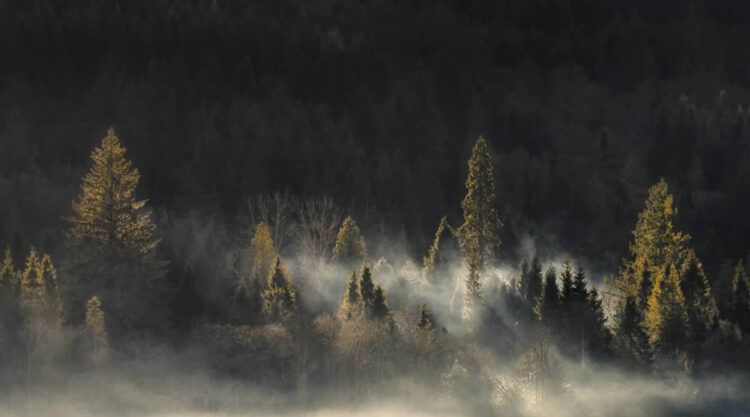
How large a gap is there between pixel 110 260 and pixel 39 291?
593cm

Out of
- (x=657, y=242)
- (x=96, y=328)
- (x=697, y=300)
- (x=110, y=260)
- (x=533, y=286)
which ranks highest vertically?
(x=657, y=242)

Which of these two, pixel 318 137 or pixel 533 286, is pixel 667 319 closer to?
pixel 533 286

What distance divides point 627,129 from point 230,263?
120 meters

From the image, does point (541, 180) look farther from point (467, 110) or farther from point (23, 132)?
point (23, 132)

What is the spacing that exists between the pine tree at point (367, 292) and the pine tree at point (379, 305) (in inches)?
8.6

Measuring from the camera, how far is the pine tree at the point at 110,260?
73.0 meters

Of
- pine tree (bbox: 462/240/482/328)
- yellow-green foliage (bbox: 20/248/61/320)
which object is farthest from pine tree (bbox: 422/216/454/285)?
yellow-green foliage (bbox: 20/248/61/320)

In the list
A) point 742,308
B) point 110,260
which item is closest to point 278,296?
point 110,260

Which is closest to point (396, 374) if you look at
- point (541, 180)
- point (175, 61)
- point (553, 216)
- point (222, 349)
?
point (222, 349)

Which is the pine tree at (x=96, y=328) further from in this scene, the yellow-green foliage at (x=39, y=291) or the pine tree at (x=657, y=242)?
the pine tree at (x=657, y=242)

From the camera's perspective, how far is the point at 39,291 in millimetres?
69625

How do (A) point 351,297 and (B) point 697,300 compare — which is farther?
(B) point 697,300

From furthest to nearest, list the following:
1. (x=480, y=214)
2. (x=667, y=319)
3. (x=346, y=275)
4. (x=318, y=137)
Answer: (x=318, y=137) → (x=480, y=214) → (x=346, y=275) → (x=667, y=319)

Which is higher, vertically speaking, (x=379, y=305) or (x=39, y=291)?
(x=39, y=291)
